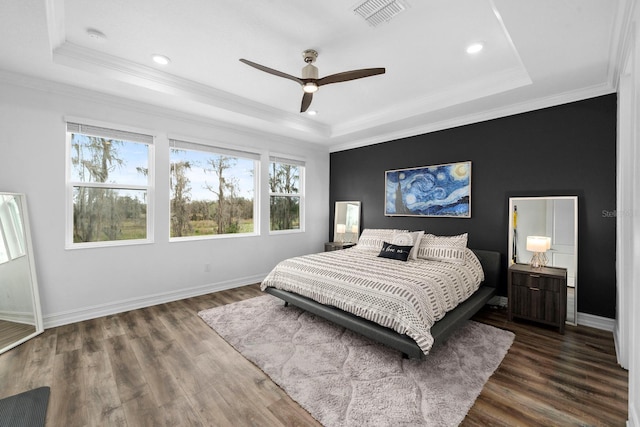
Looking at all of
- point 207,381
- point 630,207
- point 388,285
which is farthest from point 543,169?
point 207,381

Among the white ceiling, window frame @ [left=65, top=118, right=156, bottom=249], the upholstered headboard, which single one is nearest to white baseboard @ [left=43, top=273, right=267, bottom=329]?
window frame @ [left=65, top=118, right=156, bottom=249]

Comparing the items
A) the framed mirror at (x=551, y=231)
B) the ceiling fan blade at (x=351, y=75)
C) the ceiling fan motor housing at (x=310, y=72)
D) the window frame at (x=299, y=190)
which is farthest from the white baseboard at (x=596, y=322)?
the window frame at (x=299, y=190)

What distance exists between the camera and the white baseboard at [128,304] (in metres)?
3.10

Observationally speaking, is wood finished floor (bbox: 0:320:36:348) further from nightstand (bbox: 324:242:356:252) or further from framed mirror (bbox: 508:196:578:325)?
framed mirror (bbox: 508:196:578:325)

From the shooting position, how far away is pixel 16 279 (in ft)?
9.02

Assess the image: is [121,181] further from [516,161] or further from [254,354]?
[516,161]

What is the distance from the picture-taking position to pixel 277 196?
5.27m

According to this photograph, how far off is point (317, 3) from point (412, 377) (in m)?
2.93

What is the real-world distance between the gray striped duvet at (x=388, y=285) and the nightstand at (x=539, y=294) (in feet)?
1.28

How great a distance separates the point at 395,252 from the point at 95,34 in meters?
3.91

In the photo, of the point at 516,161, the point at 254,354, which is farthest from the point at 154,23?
the point at 516,161

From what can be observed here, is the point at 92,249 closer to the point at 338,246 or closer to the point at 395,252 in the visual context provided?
the point at 338,246

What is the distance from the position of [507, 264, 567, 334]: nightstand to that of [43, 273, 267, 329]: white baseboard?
152 inches

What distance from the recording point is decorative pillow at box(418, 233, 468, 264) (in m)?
3.56
